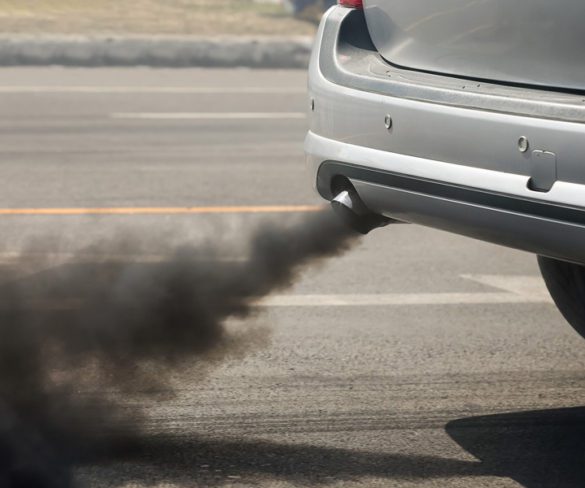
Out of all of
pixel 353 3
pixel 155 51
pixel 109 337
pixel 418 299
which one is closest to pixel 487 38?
pixel 353 3

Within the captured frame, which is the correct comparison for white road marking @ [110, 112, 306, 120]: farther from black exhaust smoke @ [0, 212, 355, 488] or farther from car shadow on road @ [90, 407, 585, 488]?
car shadow on road @ [90, 407, 585, 488]

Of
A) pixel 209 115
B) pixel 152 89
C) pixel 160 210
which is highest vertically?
pixel 160 210

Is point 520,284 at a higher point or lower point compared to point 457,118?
lower

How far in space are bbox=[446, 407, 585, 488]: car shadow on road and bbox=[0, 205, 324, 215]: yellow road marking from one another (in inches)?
143

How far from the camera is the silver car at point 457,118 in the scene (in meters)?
3.21

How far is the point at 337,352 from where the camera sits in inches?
193

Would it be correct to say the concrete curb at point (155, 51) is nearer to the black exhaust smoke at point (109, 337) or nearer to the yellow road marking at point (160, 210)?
the yellow road marking at point (160, 210)

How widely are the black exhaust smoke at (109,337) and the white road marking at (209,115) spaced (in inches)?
249

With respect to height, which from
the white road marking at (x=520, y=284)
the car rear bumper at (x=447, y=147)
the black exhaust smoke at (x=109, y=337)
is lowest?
the white road marking at (x=520, y=284)

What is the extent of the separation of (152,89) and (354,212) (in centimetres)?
1044

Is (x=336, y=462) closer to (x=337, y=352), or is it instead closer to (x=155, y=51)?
(x=337, y=352)

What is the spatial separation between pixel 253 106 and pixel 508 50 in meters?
9.53

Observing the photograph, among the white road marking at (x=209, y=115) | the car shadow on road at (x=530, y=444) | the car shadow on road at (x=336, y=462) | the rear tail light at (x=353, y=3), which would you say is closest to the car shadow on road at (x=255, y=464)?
the car shadow on road at (x=336, y=462)

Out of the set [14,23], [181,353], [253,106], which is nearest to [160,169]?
[253,106]
